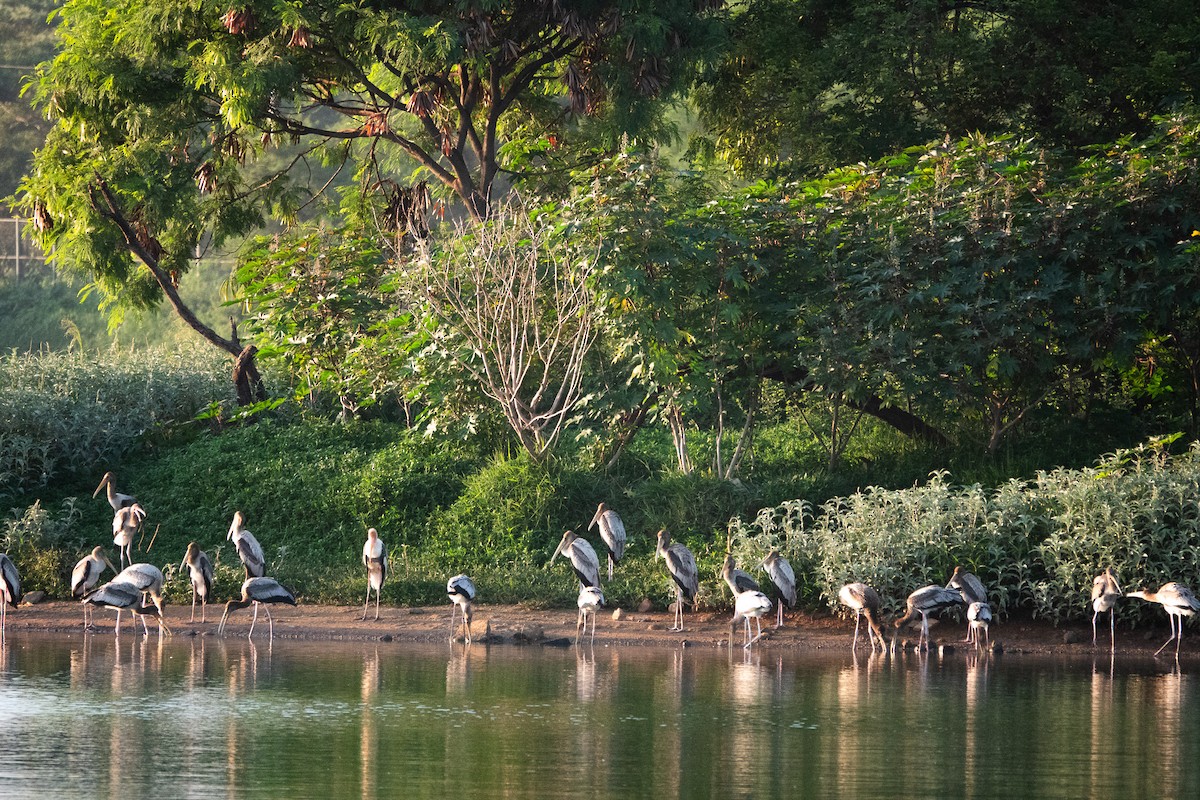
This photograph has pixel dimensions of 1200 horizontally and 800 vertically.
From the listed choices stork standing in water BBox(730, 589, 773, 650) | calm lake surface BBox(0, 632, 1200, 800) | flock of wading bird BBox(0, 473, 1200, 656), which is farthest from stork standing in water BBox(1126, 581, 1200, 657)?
stork standing in water BBox(730, 589, 773, 650)

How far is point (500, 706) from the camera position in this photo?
1006cm

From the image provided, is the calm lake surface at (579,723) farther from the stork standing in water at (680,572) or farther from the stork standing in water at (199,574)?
the stork standing in water at (199,574)

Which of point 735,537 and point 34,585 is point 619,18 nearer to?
point 735,537

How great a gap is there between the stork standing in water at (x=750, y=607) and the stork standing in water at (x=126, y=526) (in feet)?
19.5

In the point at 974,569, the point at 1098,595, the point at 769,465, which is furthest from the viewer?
the point at 769,465

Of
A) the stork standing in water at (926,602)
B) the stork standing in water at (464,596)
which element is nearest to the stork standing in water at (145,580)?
the stork standing in water at (464,596)

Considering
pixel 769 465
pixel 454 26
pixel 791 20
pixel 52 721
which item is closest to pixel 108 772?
pixel 52 721

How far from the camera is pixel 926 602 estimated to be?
42.0 feet

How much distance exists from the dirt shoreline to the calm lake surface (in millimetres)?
348

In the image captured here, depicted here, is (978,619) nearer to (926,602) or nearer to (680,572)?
(926,602)

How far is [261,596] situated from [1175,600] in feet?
24.9

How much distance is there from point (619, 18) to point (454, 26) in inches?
80.3

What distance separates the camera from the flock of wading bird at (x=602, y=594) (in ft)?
41.9

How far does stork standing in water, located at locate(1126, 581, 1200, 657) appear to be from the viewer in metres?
12.5
